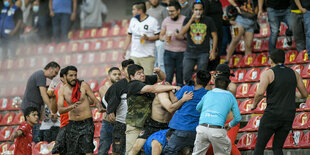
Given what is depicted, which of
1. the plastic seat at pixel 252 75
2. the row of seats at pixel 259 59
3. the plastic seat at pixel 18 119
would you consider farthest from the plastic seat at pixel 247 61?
the plastic seat at pixel 18 119

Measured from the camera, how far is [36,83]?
11688mm

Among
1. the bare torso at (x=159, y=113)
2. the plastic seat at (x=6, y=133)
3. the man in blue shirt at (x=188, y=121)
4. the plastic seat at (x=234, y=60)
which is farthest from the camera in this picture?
the plastic seat at (x=6, y=133)

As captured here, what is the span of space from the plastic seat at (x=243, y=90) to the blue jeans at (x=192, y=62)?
76 centimetres

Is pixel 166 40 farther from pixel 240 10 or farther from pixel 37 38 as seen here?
pixel 37 38

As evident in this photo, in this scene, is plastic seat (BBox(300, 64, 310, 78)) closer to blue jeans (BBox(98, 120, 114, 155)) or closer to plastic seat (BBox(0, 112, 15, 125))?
blue jeans (BBox(98, 120, 114, 155))

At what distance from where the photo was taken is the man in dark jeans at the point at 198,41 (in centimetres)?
1149

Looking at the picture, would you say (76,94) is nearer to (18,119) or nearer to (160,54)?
(160,54)

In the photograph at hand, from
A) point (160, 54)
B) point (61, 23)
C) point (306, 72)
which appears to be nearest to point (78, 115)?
point (160, 54)

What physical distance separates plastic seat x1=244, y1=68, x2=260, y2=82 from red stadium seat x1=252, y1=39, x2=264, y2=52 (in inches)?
52.7

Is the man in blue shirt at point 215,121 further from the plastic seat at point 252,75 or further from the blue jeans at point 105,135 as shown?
the plastic seat at point 252,75

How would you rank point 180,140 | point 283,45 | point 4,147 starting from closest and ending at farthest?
point 180,140
point 283,45
point 4,147

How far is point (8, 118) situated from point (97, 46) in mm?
3774

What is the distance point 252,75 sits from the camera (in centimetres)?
1192

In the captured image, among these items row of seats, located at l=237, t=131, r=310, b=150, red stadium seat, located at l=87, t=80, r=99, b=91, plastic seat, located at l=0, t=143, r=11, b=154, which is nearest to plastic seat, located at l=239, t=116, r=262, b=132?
row of seats, located at l=237, t=131, r=310, b=150
